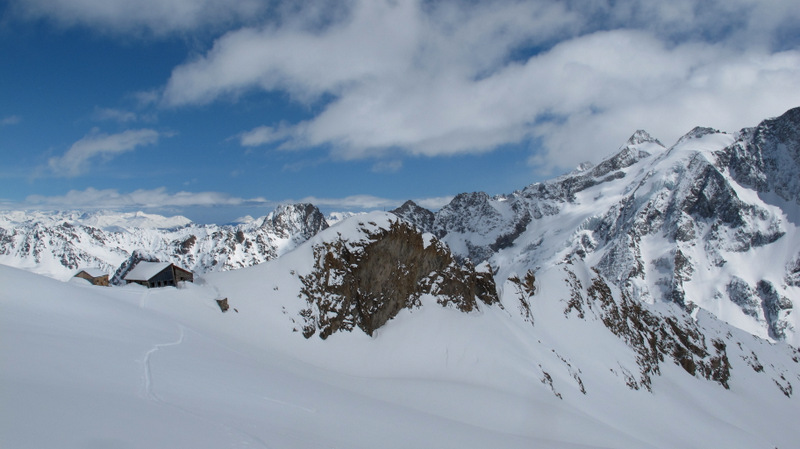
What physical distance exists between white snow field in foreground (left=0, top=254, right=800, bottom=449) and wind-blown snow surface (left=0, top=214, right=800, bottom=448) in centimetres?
9

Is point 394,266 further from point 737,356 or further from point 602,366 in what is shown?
point 737,356

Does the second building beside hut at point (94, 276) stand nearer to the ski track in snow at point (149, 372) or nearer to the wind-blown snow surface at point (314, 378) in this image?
the wind-blown snow surface at point (314, 378)

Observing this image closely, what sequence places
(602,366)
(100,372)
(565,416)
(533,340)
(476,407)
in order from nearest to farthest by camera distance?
(100,372)
(476,407)
(565,416)
(533,340)
(602,366)

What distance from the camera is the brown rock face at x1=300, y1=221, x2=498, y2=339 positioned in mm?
37031

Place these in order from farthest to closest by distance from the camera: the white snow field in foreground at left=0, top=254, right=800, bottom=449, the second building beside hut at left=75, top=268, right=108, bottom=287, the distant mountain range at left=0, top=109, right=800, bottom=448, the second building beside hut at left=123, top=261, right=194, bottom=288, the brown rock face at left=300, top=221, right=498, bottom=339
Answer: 1. the second building beside hut at left=75, top=268, right=108, bottom=287
2. the brown rock face at left=300, top=221, right=498, bottom=339
3. the second building beside hut at left=123, top=261, right=194, bottom=288
4. the distant mountain range at left=0, top=109, right=800, bottom=448
5. the white snow field in foreground at left=0, top=254, right=800, bottom=449

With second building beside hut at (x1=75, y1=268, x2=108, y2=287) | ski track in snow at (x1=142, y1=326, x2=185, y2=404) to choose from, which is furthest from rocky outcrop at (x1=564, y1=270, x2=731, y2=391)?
second building beside hut at (x1=75, y1=268, x2=108, y2=287)

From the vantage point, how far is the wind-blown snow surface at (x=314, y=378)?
31.3 feet

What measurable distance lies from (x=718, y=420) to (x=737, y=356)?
40.0 meters

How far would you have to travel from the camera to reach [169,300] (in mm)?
29141

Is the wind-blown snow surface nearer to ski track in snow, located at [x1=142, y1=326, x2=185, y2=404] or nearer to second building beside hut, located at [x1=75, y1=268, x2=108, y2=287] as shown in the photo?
ski track in snow, located at [x1=142, y1=326, x2=185, y2=404]

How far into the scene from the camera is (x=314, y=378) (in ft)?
77.9

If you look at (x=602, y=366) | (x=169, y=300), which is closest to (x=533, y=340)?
(x=602, y=366)

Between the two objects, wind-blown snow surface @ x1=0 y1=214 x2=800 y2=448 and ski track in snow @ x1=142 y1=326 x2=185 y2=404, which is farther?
ski track in snow @ x1=142 y1=326 x2=185 y2=404

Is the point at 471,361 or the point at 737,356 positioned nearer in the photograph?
the point at 471,361
